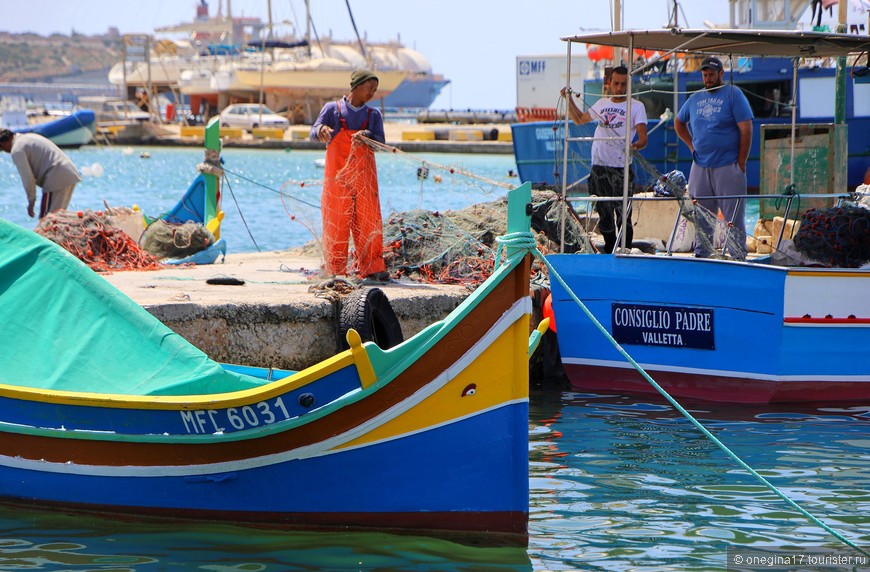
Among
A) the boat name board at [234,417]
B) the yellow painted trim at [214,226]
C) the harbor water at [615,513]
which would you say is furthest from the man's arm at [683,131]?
the yellow painted trim at [214,226]

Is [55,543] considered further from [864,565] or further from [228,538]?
[864,565]

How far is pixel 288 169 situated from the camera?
53.4 meters

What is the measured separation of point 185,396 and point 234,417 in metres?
0.31

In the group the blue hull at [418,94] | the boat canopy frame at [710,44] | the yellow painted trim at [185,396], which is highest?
the blue hull at [418,94]

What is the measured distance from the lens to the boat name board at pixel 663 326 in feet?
27.9

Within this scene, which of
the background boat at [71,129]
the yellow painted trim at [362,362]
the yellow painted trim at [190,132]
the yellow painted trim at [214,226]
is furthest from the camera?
the yellow painted trim at [190,132]

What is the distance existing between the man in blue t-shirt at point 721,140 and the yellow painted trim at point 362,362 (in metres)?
4.58

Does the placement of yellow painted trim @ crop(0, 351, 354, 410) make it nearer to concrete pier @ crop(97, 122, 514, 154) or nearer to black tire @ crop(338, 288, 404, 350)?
black tire @ crop(338, 288, 404, 350)

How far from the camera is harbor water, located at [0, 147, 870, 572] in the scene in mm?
5656

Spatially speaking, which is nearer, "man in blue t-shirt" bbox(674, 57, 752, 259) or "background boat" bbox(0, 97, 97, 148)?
"man in blue t-shirt" bbox(674, 57, 752, 259)

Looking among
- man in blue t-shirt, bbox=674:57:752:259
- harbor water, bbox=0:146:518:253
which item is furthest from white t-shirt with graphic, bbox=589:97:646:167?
harbor water, bbox=0:146:518:253

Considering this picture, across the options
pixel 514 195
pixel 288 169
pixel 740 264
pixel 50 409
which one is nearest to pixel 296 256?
pixel 740 264

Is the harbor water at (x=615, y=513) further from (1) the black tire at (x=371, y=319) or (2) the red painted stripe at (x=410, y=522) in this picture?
(1) the black tire at (x=371, y=319)

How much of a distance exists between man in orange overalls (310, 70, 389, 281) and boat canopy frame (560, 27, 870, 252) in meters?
1.57
